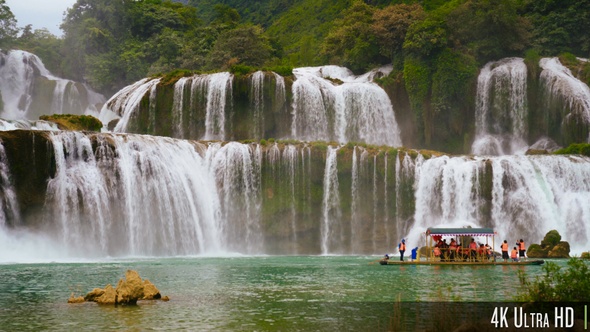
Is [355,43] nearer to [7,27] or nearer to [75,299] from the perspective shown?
[7,27]

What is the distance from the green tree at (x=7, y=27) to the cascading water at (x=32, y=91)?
122 centimetres

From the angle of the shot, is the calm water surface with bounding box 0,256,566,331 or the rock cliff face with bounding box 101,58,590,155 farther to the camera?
the rock cliff face with bounding box 101,58,590,155

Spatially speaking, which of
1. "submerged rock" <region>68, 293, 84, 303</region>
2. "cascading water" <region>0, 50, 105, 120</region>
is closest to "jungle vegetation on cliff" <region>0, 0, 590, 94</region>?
"cascading water" <region>0, 50, 105, 120</region>

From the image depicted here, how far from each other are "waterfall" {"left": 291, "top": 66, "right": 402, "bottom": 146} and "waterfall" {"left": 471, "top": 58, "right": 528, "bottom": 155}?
21.9 ft

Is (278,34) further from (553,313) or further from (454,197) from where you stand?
(553,313)

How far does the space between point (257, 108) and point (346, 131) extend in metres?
7.02

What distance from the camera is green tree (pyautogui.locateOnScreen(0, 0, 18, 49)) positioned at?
236ft

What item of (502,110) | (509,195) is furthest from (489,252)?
(502,110)

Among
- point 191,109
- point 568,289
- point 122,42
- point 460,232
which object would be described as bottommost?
point 568,289

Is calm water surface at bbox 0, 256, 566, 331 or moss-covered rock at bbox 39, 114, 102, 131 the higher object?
moss-covered rock at bbox 39, 114, 102, 131

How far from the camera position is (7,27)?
7294 cm

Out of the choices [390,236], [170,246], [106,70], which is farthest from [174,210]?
[106,70]

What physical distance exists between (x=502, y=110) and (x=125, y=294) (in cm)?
4408

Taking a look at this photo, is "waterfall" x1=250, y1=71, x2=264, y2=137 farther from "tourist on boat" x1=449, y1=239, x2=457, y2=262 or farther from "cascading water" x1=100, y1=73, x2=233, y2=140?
"tourist on boat" x1=449, y1=239, x2=457, y2=262
